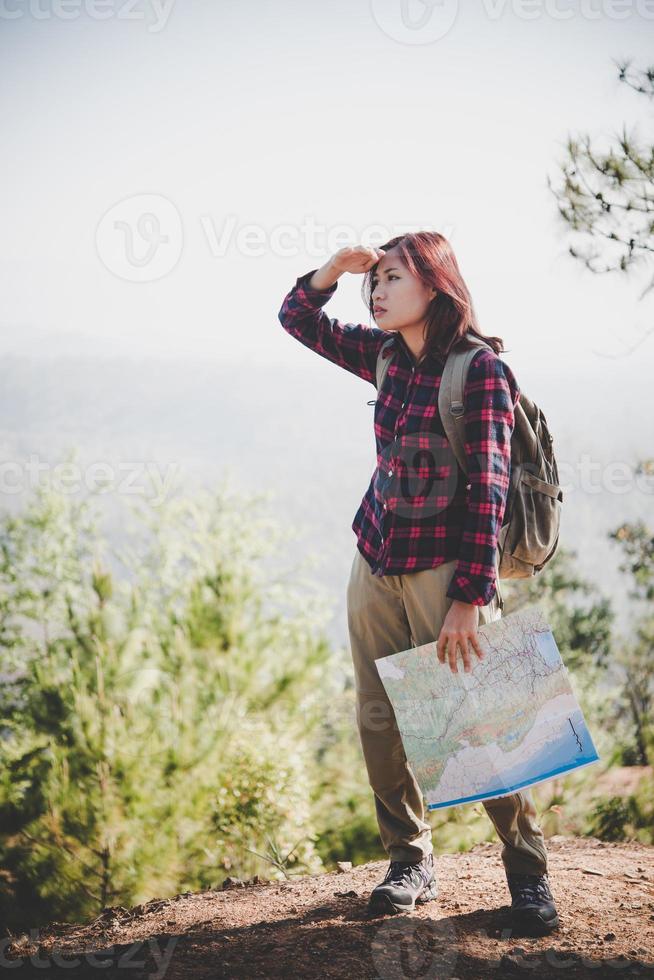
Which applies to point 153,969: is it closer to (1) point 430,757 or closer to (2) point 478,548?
(1) point 430,757

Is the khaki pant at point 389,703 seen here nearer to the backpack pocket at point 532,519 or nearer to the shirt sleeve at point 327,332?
the backpack pocket at point 532,519

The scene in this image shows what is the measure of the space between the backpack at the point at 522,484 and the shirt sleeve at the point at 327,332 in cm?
36

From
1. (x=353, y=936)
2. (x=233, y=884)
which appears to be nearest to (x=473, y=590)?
(x=353, y=936)

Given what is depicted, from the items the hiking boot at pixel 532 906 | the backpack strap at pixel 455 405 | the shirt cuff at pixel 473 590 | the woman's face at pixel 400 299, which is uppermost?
the woman's face at pixel 400 299

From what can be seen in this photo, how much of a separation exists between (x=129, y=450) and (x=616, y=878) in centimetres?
4301

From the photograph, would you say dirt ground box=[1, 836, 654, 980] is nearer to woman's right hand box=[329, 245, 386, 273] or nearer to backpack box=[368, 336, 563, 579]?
backpack box=[368, 336, 563, 579]

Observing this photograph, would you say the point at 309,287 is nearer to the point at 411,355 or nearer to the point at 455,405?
the point at 411,355

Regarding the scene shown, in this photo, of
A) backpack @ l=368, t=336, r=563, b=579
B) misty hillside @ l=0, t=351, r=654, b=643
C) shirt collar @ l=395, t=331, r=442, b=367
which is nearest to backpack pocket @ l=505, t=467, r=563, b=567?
backpack @ l=368, t=336, r=563, b=579

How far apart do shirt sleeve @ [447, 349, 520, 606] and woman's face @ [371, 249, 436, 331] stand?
24 cm

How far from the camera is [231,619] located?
570 centimetres

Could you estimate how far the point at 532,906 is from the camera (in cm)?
175

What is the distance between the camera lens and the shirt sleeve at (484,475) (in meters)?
1.69

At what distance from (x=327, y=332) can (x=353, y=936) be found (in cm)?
155

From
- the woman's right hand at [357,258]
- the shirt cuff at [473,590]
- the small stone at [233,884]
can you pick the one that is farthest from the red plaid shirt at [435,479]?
the small stone at [233,884]
